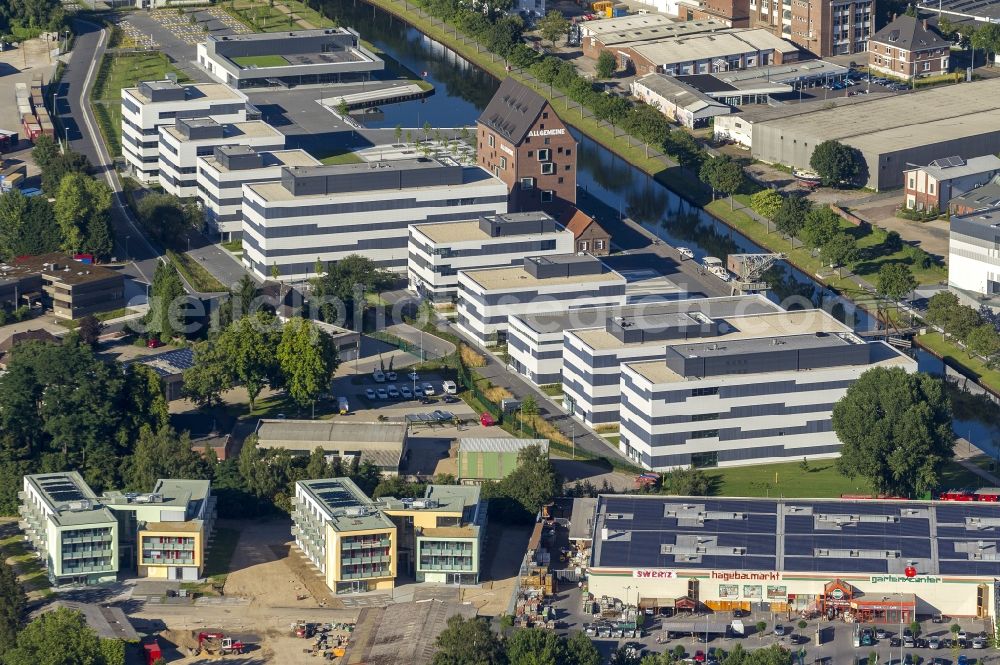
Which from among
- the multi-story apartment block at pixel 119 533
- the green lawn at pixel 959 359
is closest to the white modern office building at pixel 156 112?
the green lawn at pixel 959 359

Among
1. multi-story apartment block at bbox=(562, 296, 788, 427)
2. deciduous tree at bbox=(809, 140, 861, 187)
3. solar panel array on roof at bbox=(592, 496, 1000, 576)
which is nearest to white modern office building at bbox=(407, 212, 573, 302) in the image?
multi-story apartment block at bbox=(562, 296, 788, 427)

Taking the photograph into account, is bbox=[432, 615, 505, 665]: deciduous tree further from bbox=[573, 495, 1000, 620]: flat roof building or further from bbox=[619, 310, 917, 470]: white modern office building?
bbox=[619, 310, 917, 470]: white modern office building

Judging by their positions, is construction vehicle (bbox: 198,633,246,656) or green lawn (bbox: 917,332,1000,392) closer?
construction vehicle (bbox: 198,633,246,656)

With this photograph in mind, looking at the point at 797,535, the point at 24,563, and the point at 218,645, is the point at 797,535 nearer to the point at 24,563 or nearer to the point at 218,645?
the point at 218,645

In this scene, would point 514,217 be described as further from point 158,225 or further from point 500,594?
point 500,594

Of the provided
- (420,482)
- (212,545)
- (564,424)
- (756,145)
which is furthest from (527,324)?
(756,145)

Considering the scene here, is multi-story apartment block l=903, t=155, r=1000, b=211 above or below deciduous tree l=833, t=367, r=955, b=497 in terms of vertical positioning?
below

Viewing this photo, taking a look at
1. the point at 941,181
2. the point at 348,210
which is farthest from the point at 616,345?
the point at 941,181

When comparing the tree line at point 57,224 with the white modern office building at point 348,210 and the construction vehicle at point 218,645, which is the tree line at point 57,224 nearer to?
the white modern office building at point 348,210
